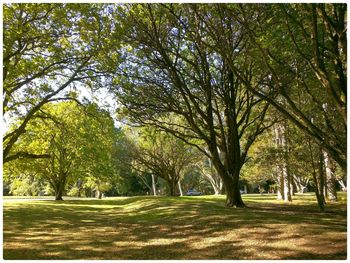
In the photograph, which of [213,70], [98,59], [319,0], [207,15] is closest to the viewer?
[319,0]

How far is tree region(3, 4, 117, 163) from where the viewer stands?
53.1 ft

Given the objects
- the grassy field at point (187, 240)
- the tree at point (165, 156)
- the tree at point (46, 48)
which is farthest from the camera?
the tree at point (165, 156)

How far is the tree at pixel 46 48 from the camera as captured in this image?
1619 cm

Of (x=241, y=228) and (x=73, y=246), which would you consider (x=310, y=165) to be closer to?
(x=241, y=228)

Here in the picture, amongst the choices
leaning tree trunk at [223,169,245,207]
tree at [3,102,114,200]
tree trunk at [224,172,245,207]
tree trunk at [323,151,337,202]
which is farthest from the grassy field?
tree trunk at [323,151,337,202]

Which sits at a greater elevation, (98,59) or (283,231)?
(98,59)

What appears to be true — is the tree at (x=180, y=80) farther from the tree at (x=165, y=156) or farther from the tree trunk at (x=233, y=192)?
the tree at (x=165, y=156)

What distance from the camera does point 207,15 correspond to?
15.9m

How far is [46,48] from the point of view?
18.9 m

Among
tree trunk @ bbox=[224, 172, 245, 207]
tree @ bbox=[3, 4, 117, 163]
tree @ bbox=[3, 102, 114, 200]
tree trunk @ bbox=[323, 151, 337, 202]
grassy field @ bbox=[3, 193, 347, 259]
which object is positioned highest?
tree @ bbox=[3, 4, 117, 163]

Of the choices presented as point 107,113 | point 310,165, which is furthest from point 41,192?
point 310,165

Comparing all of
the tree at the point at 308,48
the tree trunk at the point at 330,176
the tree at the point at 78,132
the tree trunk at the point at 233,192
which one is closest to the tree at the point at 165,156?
the tree at the point at 78,132

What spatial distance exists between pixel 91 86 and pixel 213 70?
7.32 metres

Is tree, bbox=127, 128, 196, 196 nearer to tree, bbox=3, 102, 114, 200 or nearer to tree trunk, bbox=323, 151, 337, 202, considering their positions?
tree, bbox=3, 102, 114, 200
